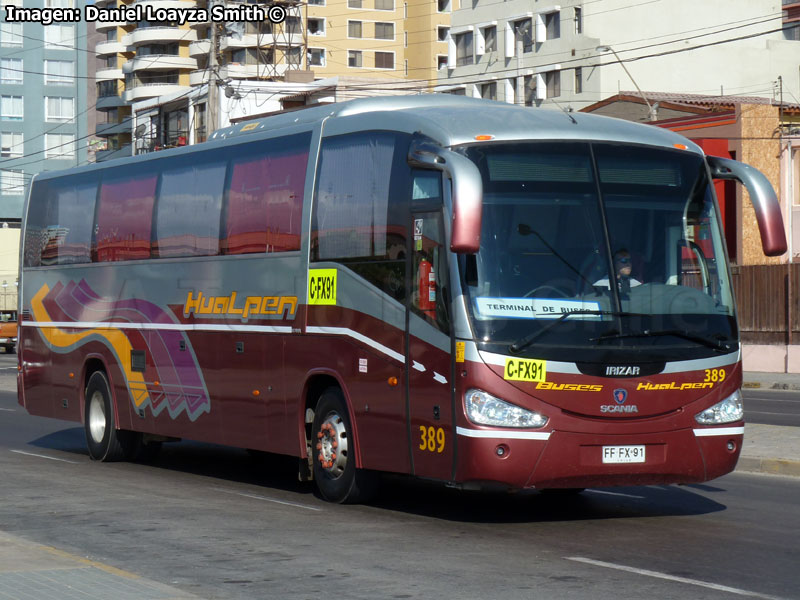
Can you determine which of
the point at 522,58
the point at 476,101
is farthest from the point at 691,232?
the point at 522,58

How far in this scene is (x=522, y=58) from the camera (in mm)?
76125

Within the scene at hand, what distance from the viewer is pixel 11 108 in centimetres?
10838

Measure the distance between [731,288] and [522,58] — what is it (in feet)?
217

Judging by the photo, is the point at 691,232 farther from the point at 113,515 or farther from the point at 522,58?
the point at 522,58

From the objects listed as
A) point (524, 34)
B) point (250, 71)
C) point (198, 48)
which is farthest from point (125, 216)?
point (198, 48)

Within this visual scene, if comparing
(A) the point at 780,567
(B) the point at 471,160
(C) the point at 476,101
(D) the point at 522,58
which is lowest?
(A) the point at 780,567

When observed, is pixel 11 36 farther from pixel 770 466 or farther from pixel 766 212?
pixel 766 212

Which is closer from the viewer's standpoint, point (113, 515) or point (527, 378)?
point (527, 378)

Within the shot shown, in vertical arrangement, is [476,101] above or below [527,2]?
below

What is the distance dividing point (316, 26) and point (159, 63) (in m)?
12.4

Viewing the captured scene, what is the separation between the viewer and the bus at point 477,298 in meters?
10.6

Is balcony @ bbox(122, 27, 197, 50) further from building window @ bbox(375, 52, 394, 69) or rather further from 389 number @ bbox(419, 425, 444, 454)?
389 number @ bbox(419, 425, 444, 454)

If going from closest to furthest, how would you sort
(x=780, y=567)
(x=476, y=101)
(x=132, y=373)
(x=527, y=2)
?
(x=780, y=567) → (x=476, y=101) → (x=132, y=373) → (x=527, y=2)

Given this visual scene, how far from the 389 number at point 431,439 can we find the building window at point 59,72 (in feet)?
342
